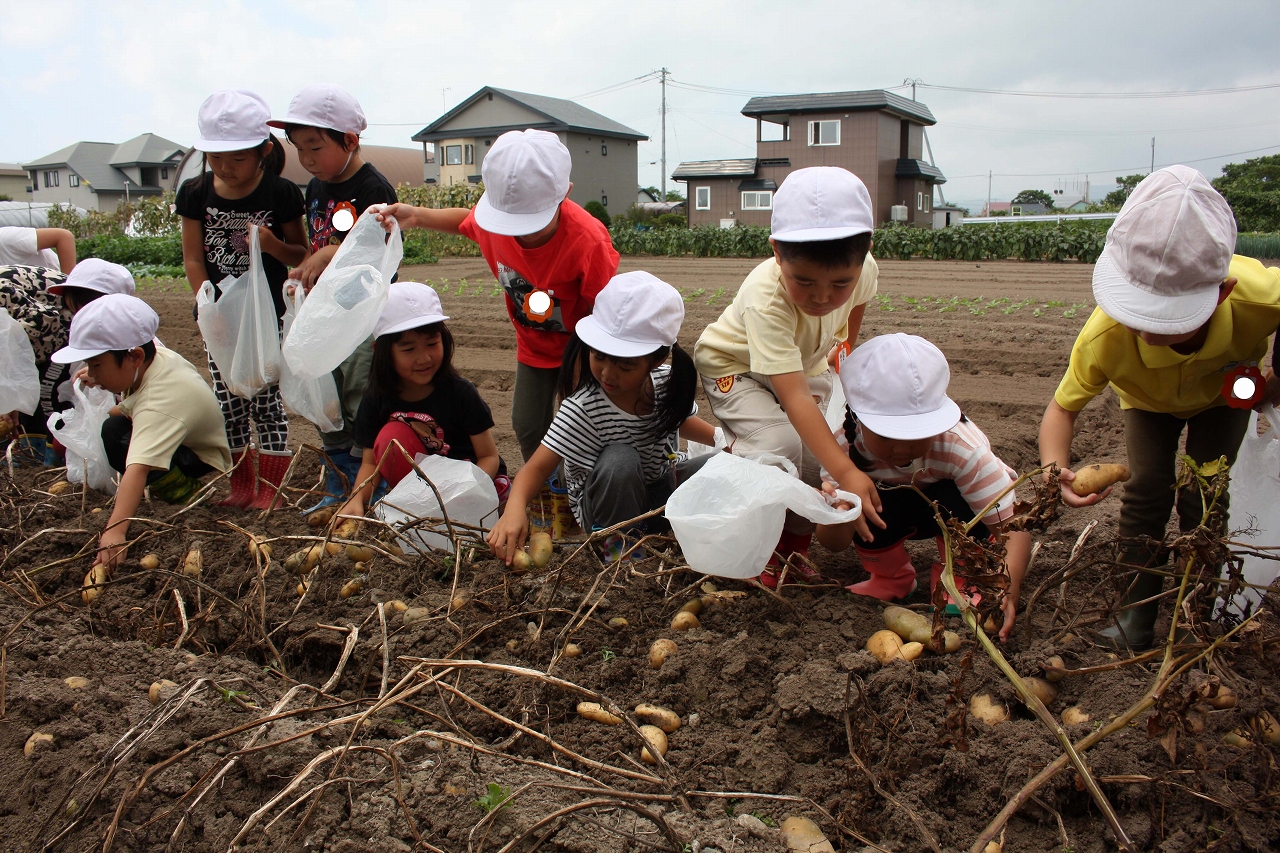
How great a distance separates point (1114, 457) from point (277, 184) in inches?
135

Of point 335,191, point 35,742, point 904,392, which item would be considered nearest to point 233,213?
point 335,191

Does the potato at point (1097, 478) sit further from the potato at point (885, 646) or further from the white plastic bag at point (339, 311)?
the white plastic bag at point (339, 311)

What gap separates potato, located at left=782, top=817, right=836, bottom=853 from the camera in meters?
1.34

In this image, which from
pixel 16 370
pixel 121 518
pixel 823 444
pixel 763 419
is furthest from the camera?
pixel 16 370

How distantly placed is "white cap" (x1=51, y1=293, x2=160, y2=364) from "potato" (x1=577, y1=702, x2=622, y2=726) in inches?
83.7

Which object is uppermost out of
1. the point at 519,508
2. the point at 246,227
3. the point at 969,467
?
the point at 246,227

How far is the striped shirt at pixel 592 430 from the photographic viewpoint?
2480 millimetres

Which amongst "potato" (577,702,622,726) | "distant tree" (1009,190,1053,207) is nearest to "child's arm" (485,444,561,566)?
"potato" (577,702,622,726)

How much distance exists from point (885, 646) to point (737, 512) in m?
0.39

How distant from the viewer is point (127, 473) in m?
A: 2.76

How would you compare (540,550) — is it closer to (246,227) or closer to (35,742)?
(35,742)

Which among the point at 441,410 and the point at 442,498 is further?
the point at 441,410

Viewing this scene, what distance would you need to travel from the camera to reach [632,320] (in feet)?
7.54

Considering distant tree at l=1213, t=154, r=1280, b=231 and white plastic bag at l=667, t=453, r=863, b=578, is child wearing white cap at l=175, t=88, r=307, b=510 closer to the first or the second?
white plastic bag at l=667, t=453, r=863, b=578
